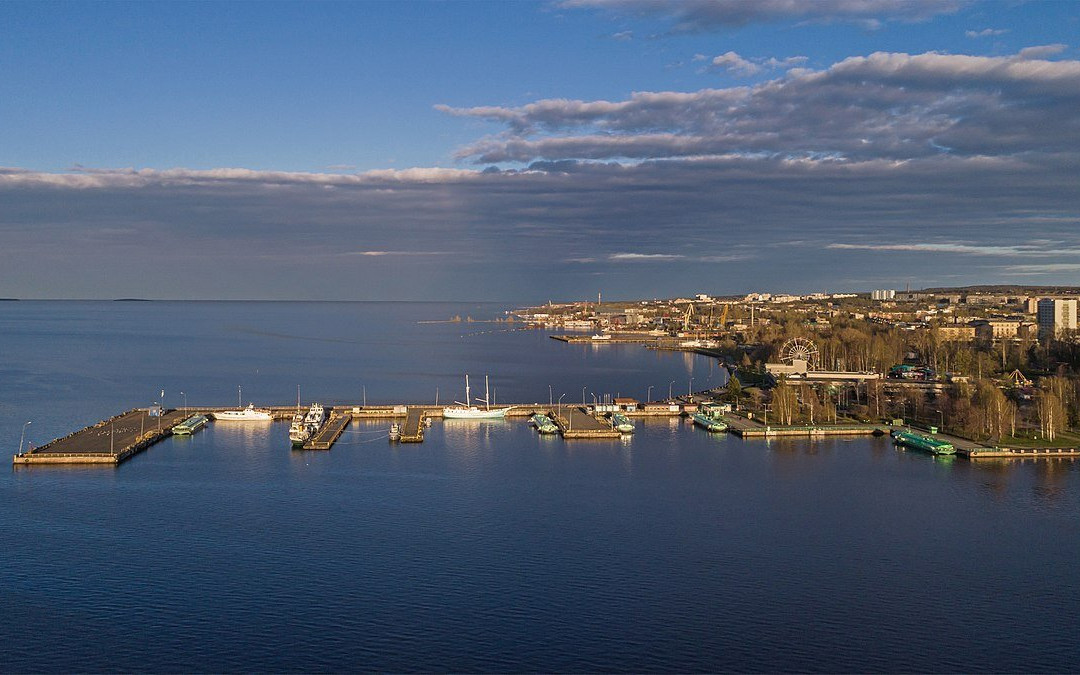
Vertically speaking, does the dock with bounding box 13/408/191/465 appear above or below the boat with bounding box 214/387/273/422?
below

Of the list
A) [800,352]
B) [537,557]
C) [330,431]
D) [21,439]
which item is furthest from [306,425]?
[800,352]

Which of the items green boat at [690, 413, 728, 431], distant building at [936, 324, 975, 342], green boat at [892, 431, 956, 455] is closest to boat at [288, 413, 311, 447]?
green boat at [690, 413, 728, 431]

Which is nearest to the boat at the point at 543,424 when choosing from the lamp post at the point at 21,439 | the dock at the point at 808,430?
the dock at the point at 808,430

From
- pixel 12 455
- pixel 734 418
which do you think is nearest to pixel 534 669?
pixel 12 455

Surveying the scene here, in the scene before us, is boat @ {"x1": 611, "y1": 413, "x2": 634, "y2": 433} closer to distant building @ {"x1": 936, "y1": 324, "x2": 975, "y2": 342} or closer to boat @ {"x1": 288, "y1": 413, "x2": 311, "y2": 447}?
boat @ {"x1": 288, "y1": 413, "x2": 311, "y2": 447}

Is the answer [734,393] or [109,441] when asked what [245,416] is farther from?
[734,393]

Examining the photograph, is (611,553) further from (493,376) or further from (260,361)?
(260,361)
